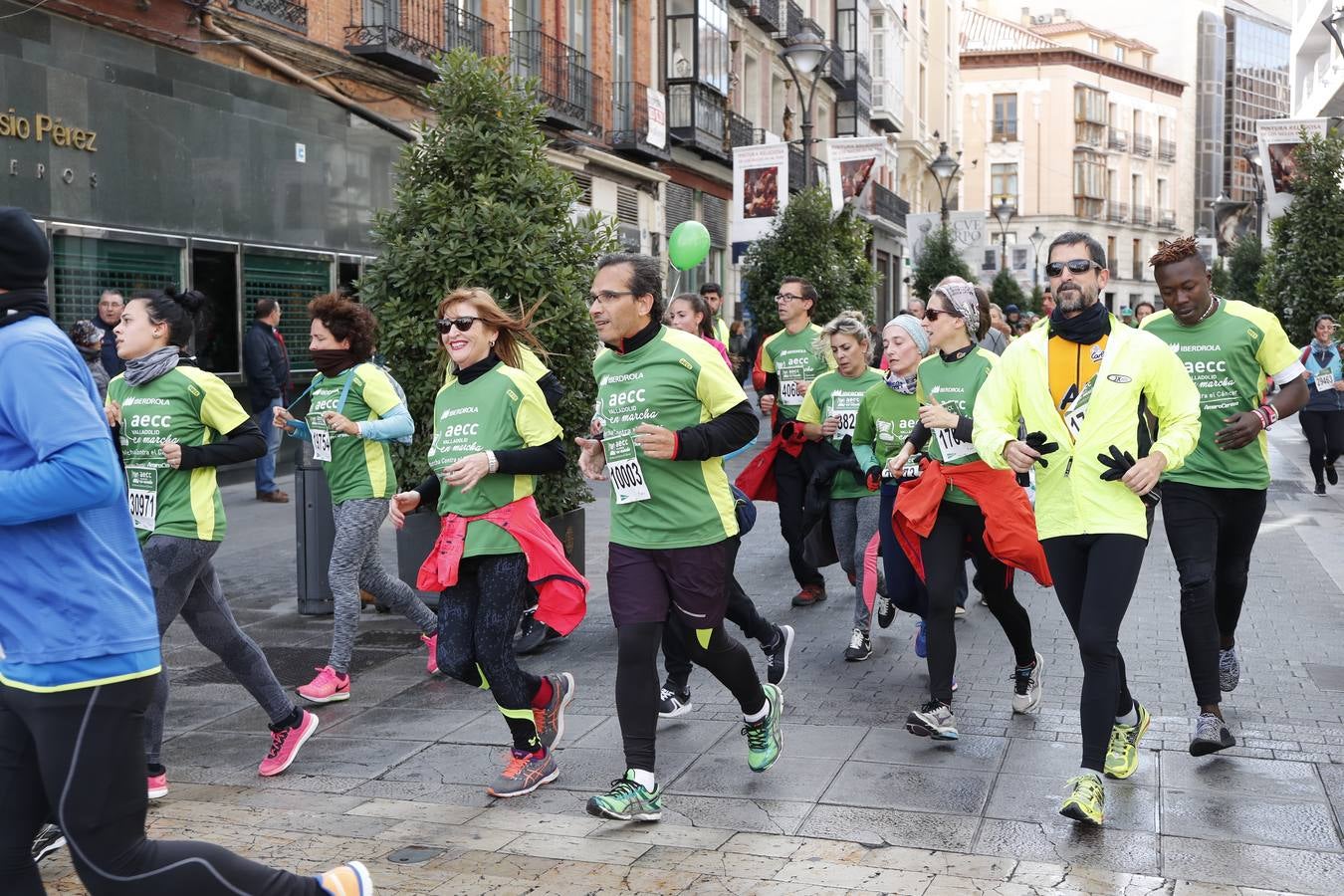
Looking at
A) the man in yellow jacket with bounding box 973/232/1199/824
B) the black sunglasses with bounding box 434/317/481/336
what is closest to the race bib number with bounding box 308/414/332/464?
the black sunglasses with bounding box 434/317/481/336

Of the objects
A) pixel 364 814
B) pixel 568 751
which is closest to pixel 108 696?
pixel 364 814

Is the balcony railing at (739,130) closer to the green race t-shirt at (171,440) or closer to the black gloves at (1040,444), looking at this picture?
the green race t-shirt at (171,440)

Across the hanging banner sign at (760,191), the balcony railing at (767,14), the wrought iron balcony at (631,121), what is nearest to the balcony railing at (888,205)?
the balcony railing at (767,14)

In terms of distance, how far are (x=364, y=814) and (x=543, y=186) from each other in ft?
13.5

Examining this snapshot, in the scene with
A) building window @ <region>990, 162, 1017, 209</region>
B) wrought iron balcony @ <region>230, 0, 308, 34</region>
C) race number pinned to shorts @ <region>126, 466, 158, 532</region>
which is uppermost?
building window @ <region>990, 162, 1017, 209</region>

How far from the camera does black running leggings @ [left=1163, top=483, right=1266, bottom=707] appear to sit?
553cm

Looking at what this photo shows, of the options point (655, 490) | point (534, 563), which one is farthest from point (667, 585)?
point (534, 563)

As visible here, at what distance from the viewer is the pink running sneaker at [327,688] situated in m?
6.56

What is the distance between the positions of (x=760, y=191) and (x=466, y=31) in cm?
466

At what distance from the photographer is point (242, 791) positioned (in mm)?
5293

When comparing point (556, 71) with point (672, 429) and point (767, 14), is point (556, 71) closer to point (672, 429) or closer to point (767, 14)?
point (767, 14)

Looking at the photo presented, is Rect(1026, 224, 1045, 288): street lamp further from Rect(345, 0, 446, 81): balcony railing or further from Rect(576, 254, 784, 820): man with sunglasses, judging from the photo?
Rect(576, 254, 784, 820): man with sunglasses

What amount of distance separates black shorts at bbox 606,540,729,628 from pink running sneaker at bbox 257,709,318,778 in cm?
143

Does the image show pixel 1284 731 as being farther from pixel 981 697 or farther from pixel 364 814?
pixel 364 814
